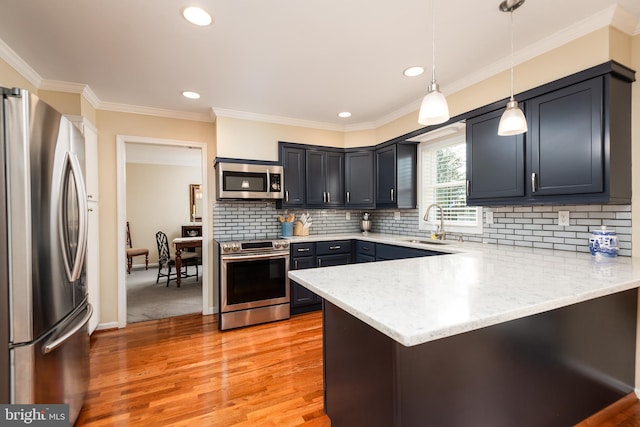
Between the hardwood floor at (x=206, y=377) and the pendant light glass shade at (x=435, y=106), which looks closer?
the pendant light glass shade at (x=435, y=106)

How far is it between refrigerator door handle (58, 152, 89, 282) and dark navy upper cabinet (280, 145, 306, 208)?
2.20 metres

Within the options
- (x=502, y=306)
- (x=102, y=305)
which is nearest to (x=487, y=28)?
(x=502, y=306)

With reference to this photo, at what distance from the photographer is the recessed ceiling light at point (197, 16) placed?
1717 mm

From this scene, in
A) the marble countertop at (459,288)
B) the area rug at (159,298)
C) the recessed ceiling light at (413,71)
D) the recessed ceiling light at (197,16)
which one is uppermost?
the recessed ceiling light at (413,71)

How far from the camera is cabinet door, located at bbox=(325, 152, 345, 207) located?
399cm

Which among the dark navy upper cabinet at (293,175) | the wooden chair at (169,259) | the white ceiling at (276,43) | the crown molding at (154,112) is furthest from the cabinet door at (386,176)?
the wooden chair at (169,259)

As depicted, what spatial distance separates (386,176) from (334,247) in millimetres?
1135

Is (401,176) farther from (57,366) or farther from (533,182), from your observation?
(57,366)

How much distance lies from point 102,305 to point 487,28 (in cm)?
427

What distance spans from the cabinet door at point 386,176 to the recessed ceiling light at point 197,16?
248cm

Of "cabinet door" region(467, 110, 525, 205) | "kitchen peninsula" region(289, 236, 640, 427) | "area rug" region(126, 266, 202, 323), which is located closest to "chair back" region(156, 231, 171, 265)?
"area rug" region(126, 266, 202, 323)

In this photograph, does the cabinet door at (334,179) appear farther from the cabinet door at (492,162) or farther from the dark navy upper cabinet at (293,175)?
the cabinet door at (492,162)

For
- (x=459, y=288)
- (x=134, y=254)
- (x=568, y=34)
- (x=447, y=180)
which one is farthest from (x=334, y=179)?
(x=134, y=254)

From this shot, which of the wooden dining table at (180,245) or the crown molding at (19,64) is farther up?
the crown molding at (19,64)
